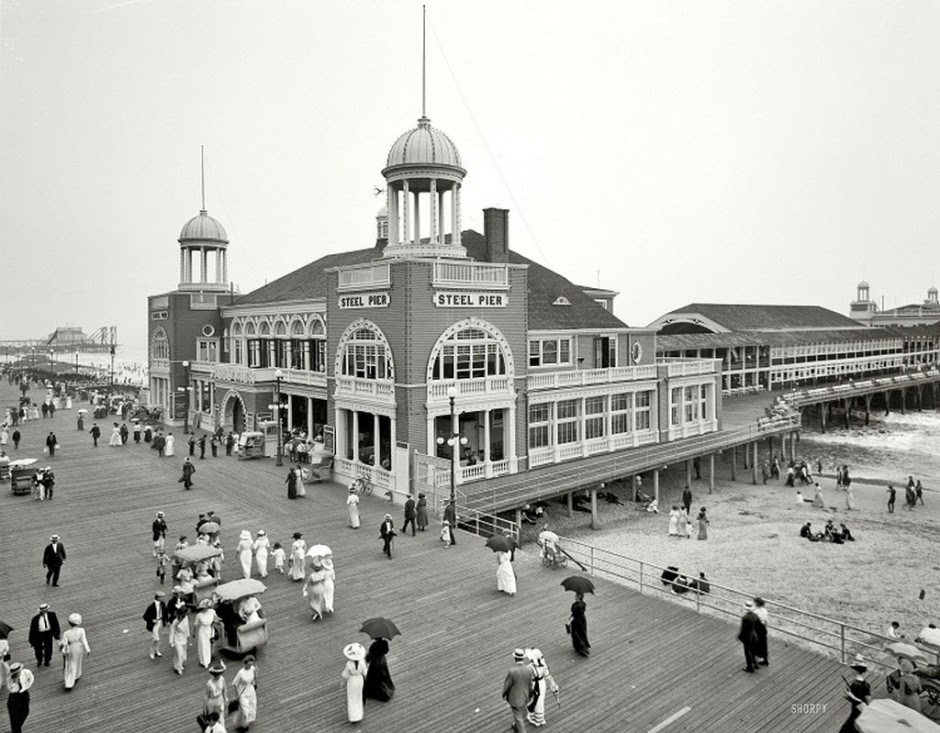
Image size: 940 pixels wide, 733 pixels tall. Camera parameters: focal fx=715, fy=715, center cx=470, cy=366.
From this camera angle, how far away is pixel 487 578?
61.8ft

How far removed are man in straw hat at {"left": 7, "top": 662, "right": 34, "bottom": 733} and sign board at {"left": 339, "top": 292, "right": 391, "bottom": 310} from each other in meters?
19.6

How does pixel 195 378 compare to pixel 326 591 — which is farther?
pixel 195 378

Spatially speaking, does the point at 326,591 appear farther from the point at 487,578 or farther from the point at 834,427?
the point at 834,427

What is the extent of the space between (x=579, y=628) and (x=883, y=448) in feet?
175

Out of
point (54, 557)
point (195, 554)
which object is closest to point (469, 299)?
point (195, 554)

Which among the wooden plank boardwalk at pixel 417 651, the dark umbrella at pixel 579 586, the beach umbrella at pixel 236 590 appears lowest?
the wooden plank boardwalk at pixel 417 651

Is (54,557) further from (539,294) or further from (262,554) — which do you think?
(539,294)

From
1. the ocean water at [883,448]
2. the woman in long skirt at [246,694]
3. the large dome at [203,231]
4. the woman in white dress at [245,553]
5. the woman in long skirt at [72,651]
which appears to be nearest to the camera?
the woman in long skirt at [246,694]

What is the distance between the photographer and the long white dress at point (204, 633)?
13.7m

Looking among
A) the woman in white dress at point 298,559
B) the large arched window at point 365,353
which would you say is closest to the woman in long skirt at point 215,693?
the woman in white dress at point 298,559

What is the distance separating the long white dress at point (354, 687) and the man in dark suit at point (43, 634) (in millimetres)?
6138

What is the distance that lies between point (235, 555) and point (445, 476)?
8940 mm

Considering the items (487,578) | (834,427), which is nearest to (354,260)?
(487,578)

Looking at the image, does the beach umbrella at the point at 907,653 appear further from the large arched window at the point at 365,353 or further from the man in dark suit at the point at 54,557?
the large arched window at the point at 365,353
